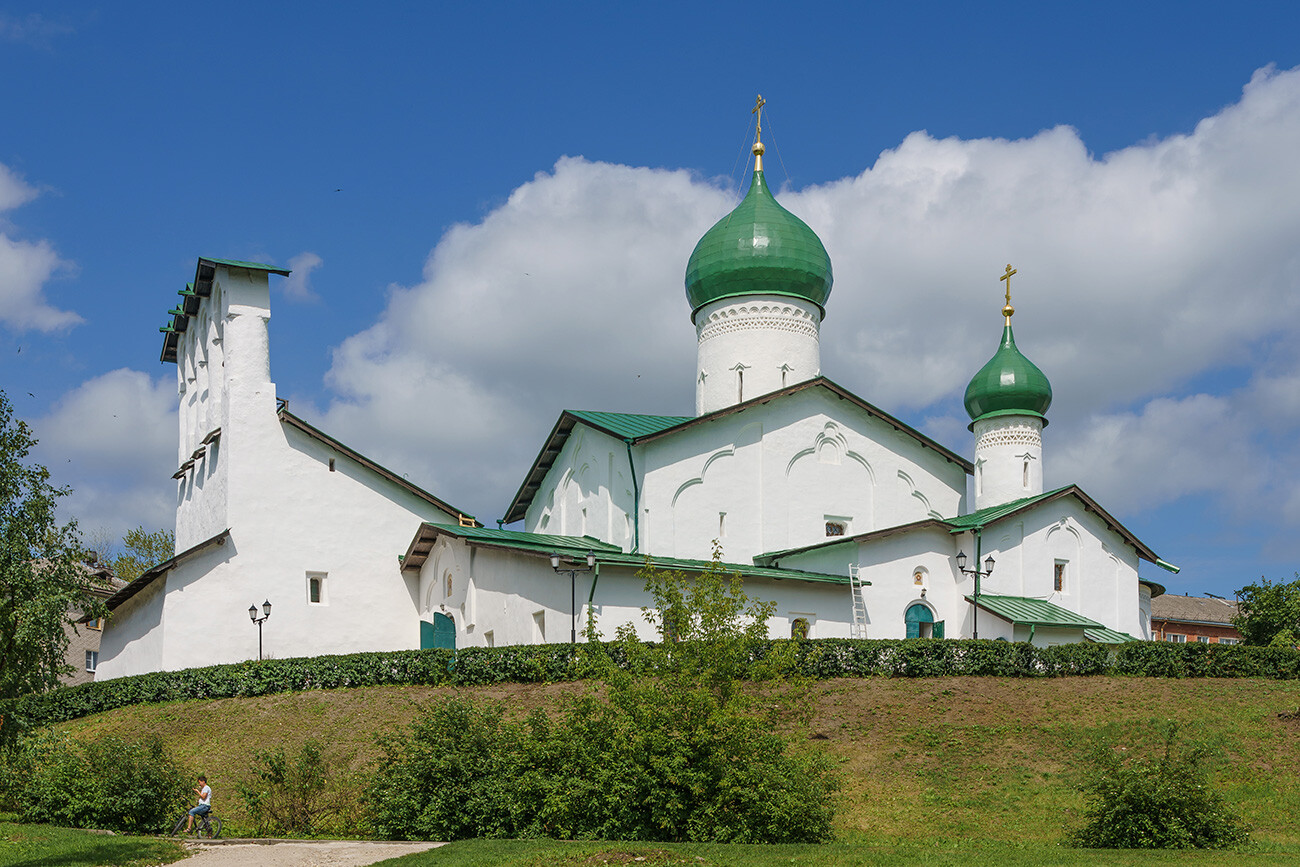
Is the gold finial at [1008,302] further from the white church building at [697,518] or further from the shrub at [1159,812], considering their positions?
the shrub at [1159,812]

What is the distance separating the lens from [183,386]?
3472cm

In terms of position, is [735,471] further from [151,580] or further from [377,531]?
[151,580]

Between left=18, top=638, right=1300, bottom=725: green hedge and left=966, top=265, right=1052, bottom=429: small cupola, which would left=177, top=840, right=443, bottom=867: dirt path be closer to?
left=18, top=638, right=1300, bottom=725: green hedge

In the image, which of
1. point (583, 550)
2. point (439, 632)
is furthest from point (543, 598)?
point (439, 632)

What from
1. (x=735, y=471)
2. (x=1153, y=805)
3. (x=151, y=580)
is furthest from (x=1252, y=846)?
(x=151, y=580)

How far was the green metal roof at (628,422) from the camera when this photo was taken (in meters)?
27.0

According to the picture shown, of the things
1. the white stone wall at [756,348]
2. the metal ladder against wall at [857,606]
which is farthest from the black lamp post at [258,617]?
the metal ladder against wall at [857,606]

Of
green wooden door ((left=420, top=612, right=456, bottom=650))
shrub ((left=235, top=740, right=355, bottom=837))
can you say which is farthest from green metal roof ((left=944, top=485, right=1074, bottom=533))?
shrub ((left=235, top=740, right=355, bottom=837))

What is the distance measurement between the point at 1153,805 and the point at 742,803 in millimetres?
4616

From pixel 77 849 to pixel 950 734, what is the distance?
12.5m

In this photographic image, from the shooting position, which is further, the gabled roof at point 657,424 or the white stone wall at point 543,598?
the gabled roof at point 657,424

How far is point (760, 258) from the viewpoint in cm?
3036

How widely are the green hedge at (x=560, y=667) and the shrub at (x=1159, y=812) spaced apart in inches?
300

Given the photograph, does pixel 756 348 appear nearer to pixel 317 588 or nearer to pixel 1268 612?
pixel 317 588
